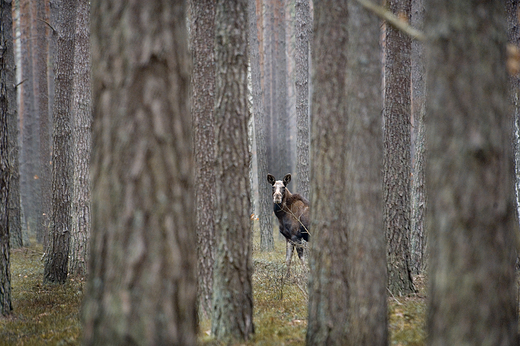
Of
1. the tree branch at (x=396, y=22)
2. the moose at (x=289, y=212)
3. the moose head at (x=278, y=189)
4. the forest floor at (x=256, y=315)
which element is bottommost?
the forest floor at (x=256, y=315)

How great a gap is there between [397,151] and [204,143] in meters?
3.97

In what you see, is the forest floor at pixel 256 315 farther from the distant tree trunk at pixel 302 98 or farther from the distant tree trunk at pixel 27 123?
the distant tree trunk at pixel 27 123

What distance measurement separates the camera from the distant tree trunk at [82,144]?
1216 cm

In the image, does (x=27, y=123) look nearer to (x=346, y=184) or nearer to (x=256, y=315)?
(x=256, y=315)

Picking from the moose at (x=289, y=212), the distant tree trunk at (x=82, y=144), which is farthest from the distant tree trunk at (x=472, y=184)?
the distant tree trunk at (x=82, y=144)

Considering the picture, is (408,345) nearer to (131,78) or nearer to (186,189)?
(186,189)

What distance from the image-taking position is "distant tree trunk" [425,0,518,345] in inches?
132

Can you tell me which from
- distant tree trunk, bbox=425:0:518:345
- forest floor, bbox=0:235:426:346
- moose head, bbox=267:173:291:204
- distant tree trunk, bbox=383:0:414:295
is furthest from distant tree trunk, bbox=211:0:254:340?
moose head, bbox=267:173:291:204

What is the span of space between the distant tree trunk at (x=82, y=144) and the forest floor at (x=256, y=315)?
1054mm

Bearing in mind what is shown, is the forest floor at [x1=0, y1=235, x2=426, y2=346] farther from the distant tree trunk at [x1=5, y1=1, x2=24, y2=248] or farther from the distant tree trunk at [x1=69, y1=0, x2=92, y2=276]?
the distant tree trunk at [x1=5, y1=1, x2=24, y2=248]

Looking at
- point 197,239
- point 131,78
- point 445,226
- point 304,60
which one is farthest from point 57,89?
point 445,226

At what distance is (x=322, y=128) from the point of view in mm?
5504

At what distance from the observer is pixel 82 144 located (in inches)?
479

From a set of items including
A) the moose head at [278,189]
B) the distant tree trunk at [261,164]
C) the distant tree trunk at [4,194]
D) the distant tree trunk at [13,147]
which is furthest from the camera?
the distant tree trunk at [261,164]
